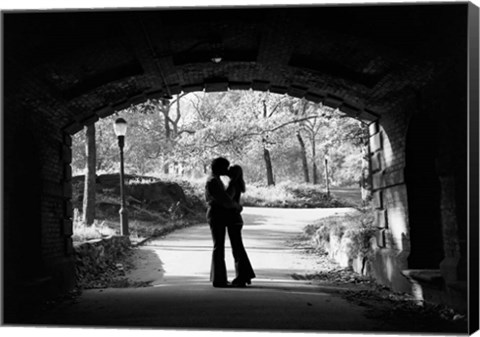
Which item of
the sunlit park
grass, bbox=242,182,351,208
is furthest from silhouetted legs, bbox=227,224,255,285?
grass, bbox=242,182,351,208

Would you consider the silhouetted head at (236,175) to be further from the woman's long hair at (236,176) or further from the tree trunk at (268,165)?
the tree trunk at (268,165)

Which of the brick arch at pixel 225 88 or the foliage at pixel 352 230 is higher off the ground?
the brick arch at pixel 225 88

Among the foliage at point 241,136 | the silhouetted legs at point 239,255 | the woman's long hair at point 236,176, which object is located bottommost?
the silhouetted legs at point 239,255

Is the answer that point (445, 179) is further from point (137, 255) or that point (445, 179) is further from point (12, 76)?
point (137, 255)

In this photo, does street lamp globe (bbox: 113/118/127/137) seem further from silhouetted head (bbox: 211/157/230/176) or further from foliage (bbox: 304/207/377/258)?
silhouetted head (bbox: 211/157/230/176)

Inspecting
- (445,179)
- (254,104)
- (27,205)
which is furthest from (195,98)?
(445,179)

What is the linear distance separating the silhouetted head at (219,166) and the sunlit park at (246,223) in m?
1.63

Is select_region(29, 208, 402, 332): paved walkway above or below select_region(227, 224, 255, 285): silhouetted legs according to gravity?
below

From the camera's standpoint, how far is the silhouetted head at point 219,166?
8.09 meters

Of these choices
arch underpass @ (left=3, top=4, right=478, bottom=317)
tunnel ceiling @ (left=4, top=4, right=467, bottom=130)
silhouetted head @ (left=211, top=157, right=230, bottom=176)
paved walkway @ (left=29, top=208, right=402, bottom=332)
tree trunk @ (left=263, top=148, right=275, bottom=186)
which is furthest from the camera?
tree trunk @ (left=263, top=148, right=275, bottom=186)

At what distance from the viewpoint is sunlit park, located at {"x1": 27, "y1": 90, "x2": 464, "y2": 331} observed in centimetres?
708

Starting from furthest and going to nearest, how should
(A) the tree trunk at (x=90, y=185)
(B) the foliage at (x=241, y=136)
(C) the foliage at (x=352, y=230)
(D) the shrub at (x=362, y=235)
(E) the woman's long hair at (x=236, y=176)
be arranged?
(A) the tree trunk at (x=90, y=185) → (B) the foliage at (x=241, y=136) → (C) the foliage at (x=352, y=230) → (D) the shrub at (x=362, y=235) → (E) the woman's long hair at (x=236, y=176)

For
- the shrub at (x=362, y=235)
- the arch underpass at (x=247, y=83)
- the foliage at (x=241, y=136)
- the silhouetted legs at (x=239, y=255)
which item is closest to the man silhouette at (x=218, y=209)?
the silhouetted legs at (x=239, y=255)

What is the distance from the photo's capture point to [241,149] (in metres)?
13.0
